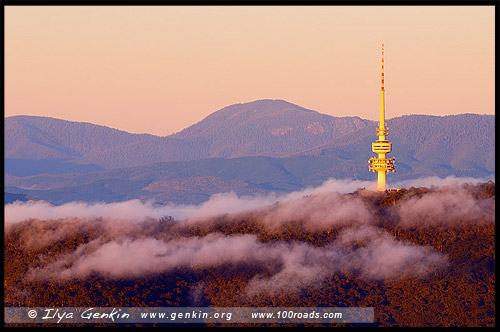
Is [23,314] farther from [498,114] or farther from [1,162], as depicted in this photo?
[498,114]

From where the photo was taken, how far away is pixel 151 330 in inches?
6658

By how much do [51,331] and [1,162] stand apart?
163 ft

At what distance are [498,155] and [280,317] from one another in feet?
266

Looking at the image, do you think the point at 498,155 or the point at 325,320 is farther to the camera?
the point at 325,320

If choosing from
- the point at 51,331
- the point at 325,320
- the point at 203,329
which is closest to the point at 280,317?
the point at 325,320

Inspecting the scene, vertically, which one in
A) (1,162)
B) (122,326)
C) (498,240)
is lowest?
(122,326)

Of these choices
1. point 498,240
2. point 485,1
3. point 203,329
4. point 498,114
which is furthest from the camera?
point 203,329

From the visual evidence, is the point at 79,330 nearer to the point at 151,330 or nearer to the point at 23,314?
the point at 151,330

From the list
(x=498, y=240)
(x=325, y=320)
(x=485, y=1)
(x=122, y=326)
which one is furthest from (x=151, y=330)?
(x=485, y=1)

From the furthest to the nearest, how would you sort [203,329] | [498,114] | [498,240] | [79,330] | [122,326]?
[122,326] < [203,329] < [79,330] < [498,240] < [498,114]

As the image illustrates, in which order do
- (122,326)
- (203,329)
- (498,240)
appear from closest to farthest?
(498,240) < (203,329) < (122,326)

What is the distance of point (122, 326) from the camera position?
635 feet

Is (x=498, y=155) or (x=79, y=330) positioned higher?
(x=498, y=155)

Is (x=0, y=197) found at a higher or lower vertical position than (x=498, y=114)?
lower
